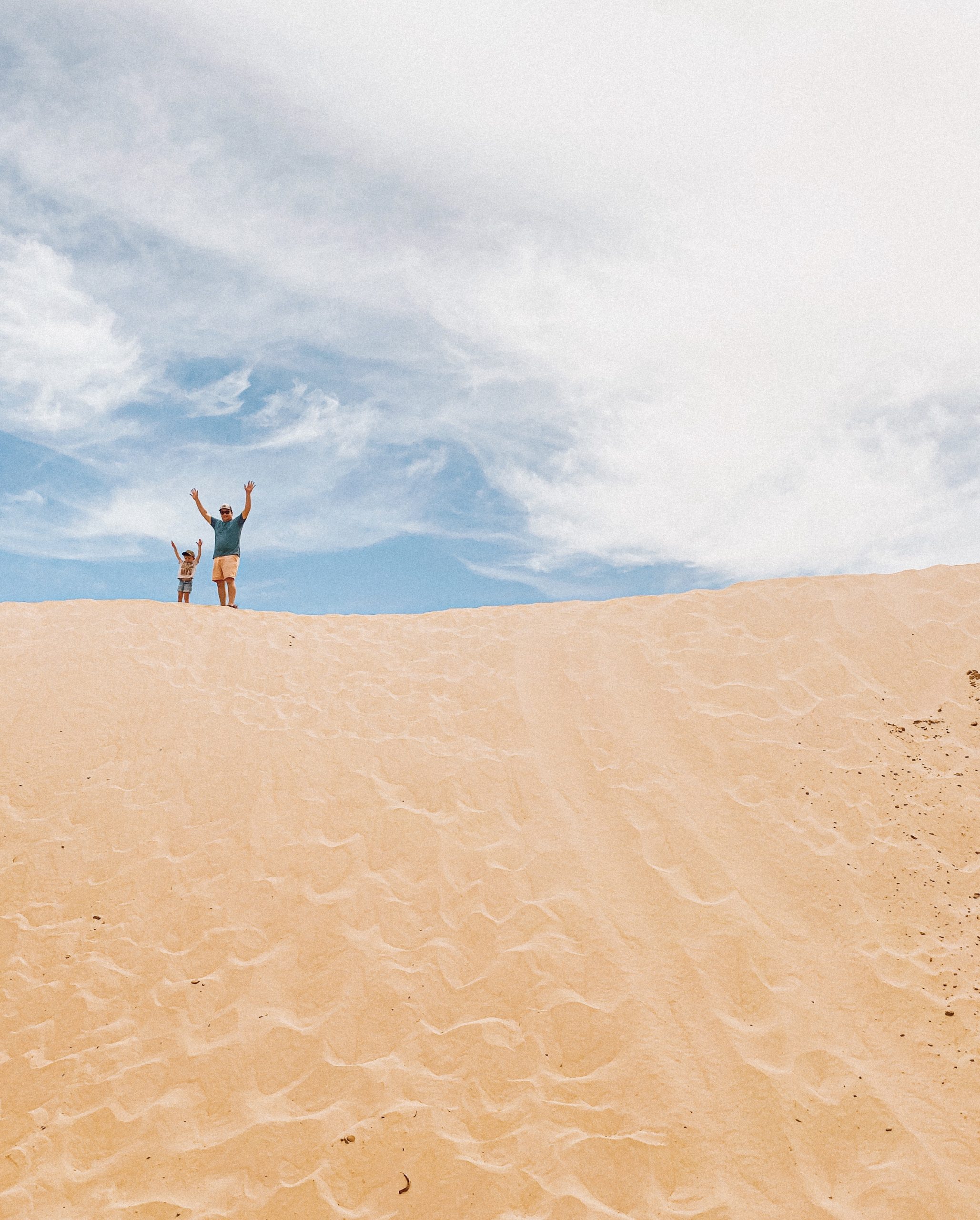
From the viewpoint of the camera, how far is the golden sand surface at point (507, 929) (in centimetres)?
414

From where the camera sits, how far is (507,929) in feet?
18.4

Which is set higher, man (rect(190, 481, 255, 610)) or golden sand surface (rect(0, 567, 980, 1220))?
man (rect(190, 481, 255, 610))

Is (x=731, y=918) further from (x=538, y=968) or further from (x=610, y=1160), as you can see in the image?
(x=610, y=1160)

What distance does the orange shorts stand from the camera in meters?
12.4

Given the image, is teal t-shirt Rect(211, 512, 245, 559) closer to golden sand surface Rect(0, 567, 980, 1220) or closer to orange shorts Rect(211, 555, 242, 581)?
orange shorts Rect(211, 555, 242, 581)

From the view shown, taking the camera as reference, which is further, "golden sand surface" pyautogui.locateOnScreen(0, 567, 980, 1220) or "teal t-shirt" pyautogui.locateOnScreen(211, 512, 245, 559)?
"teal t-shirt" pyautogui.locateOnScreen(211, 512, 245, 559)

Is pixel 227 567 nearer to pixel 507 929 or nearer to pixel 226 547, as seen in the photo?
pixel 226 547

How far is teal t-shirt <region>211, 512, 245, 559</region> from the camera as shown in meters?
12.3

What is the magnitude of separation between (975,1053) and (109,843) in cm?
661

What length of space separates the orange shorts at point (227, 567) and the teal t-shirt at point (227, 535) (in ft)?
0.15

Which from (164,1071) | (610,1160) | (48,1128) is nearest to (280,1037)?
(164,1071)

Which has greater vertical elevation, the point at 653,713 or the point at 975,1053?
the point at 653,713

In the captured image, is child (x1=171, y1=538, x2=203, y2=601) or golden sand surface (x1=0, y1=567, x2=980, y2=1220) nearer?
golden sand surface (x1=0, y1=567, x2=980, y2=1220)

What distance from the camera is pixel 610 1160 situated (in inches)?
160
